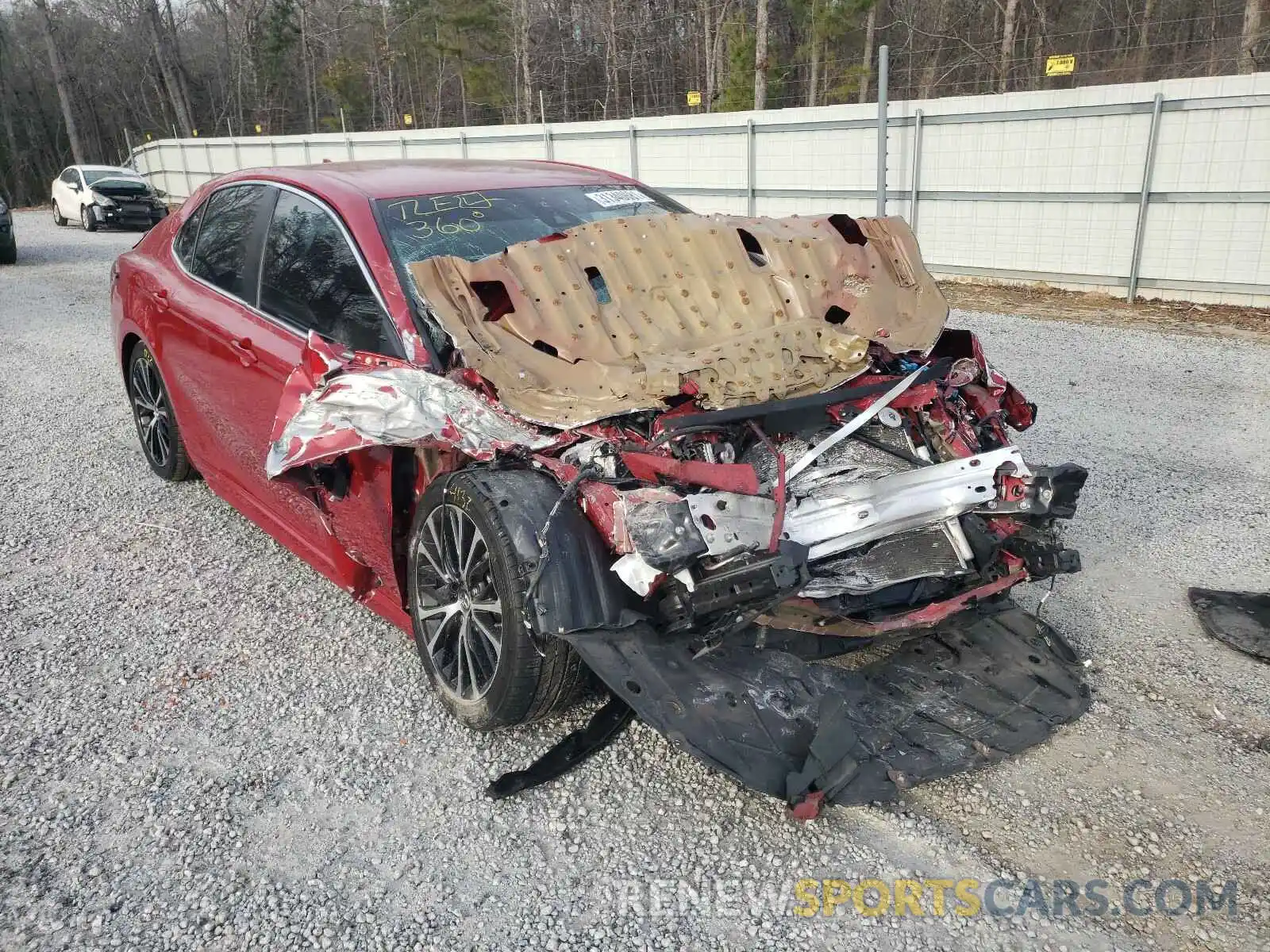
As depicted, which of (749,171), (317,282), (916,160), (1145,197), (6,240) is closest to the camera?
(317,282)

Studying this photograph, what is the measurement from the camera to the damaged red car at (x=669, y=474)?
261 cm

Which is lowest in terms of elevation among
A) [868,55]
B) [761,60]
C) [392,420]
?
[392,420]

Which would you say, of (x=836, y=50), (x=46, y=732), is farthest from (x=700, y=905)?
(x=836, y=50)

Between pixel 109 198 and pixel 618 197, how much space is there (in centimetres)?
2032

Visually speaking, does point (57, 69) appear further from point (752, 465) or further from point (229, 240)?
point (752, 465)

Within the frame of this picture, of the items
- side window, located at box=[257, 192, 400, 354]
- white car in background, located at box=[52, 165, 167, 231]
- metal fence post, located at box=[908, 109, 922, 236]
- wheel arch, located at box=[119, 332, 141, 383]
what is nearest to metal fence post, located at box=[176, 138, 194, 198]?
white car in background, located at box=[52, 165, 167, 231]

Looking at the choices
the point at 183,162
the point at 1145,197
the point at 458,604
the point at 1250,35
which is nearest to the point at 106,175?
the point at 183,162

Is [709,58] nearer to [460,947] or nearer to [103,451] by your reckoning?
→ [103,451]

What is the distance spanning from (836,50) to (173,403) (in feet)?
79.8

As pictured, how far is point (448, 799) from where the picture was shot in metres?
2.80

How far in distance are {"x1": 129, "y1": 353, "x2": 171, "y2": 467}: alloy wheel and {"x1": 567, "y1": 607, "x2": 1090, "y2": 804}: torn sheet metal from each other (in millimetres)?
3573

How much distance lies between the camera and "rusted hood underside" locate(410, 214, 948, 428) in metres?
2.93

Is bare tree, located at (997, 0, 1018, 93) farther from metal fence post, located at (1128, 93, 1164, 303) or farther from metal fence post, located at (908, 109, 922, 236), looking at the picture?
metal fence post, located at (1128, 93, 1164, 303)

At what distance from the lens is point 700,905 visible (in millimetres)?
2381
